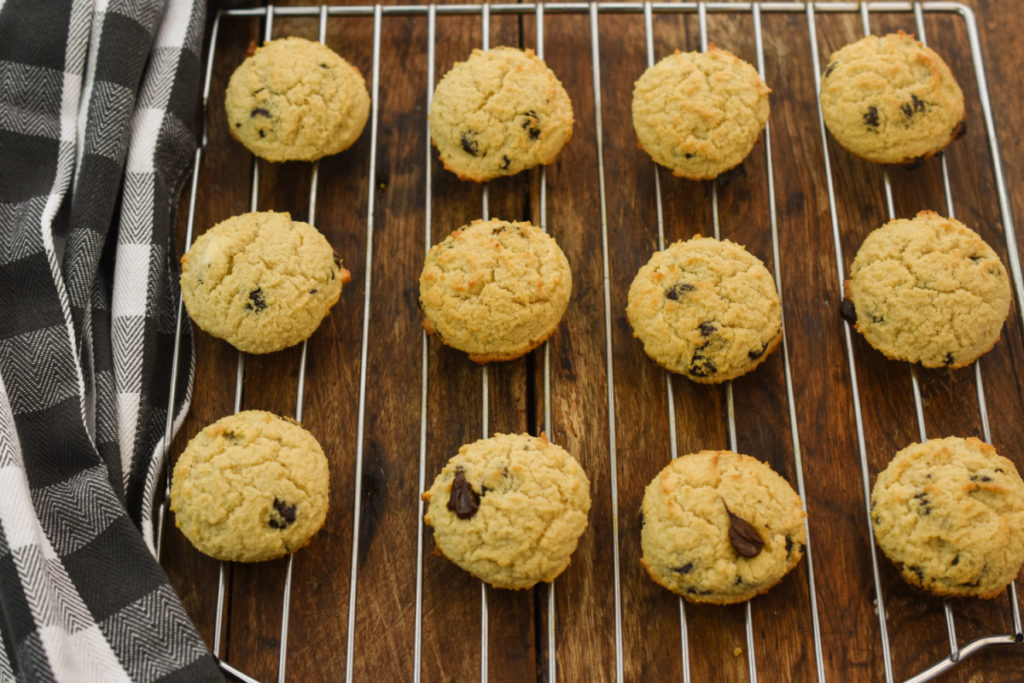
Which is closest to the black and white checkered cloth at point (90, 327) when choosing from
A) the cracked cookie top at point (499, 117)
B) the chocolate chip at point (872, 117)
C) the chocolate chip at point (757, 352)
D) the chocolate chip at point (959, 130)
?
the cracked cookie top at point (499, 117)

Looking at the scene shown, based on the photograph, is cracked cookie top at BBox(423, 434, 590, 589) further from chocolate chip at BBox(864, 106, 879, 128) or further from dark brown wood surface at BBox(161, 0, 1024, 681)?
chocolate chip at BBox(864, 106, 879, 128)

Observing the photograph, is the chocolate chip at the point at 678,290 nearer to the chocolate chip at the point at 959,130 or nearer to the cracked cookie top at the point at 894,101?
the cracked cookie top at the point at 894,101

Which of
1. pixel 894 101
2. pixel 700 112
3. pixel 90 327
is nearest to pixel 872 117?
pixel 894 101

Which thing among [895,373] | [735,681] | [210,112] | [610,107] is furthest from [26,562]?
[895,373]

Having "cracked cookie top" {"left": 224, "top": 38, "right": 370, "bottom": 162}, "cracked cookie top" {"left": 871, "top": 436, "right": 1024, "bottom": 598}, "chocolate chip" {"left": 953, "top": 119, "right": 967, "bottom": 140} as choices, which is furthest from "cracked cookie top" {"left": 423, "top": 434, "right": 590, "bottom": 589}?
"chocolate chip" {"left": 953, "top": 119, "right": 967, "bottom": 140}

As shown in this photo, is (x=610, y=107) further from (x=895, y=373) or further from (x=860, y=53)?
(x=895, y=373)

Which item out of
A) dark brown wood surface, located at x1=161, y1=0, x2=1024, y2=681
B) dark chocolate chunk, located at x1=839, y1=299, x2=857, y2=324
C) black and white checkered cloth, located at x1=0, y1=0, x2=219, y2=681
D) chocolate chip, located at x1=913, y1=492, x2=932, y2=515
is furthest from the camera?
dark chocolate chunk, located at x1=839, y1=299, x2=857, y2=324
